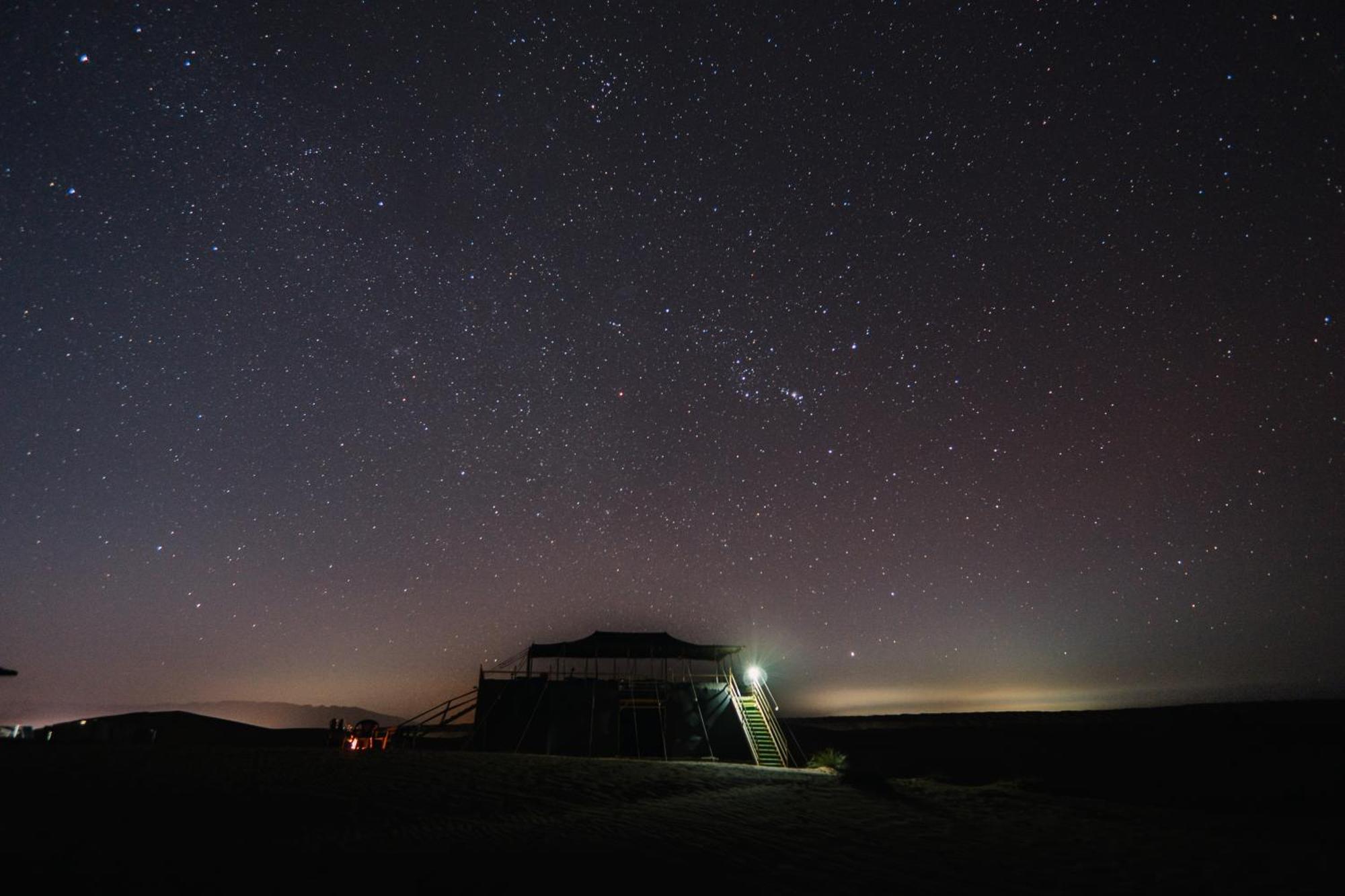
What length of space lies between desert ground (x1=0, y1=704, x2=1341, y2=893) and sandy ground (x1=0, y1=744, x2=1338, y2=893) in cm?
5

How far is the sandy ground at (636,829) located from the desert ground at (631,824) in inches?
2.1

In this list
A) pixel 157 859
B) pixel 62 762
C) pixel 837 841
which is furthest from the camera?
pixel 62 762

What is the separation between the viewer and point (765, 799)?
44.7ft

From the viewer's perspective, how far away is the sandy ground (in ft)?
25.5

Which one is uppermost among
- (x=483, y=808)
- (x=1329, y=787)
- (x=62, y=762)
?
(x=62, y=762)

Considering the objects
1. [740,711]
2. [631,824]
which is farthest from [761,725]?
[631,824]

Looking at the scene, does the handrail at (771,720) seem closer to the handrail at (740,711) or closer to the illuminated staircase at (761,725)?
the illuminated staircase at (761,725)

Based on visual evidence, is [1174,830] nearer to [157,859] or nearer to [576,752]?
[157,859]

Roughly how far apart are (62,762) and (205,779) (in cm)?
471

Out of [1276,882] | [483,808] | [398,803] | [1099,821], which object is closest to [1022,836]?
[1099,821]

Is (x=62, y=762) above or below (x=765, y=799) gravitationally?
above

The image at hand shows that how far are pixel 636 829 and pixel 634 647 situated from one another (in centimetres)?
1669

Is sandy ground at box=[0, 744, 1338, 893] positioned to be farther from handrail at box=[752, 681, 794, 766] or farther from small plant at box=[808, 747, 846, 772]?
handrail at box=[752, 681, 794, 766]

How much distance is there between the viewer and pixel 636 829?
10320 millimetres
